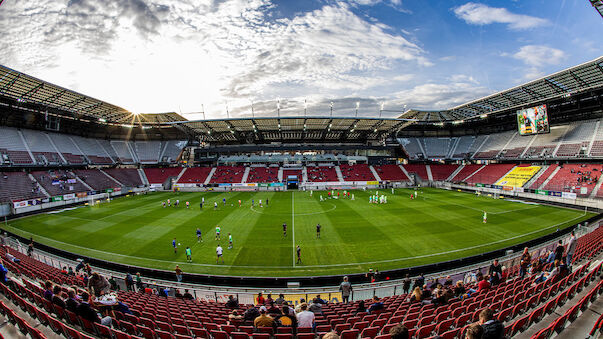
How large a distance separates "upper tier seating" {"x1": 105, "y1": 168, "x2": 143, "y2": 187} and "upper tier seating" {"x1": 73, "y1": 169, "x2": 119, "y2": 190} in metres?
2.22

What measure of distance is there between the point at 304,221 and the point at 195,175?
1654 inches

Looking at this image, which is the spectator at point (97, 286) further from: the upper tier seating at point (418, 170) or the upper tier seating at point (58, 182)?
the upper tier seating at point (418, 170)

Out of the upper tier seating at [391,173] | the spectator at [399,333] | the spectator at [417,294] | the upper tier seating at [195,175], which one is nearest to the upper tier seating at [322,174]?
the upper tier seating at [391,173]

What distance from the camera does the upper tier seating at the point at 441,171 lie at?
190ft

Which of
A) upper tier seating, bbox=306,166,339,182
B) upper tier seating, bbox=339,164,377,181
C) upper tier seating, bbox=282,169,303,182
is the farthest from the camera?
upper tier seating, bbox=282,169,303,182

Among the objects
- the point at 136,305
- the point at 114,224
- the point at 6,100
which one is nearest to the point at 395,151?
the point at 114,224

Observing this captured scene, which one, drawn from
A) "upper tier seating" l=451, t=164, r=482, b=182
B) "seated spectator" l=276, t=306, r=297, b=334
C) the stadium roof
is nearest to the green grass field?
"seated spectator" l=276, t=306, r=297, b=334

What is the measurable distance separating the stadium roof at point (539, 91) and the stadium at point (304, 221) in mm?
449

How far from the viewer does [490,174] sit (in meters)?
48.2

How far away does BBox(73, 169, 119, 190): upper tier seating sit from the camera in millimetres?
44312

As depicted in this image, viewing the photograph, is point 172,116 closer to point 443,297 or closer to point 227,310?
point 227,310

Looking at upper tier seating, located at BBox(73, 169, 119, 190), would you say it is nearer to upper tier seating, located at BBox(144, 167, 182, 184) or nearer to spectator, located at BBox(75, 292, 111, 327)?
upper tier seating, located at BBox(144, 167, 182, 184)

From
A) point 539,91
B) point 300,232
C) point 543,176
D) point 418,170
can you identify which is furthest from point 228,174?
point 539,91

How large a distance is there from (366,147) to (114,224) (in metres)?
58.4
